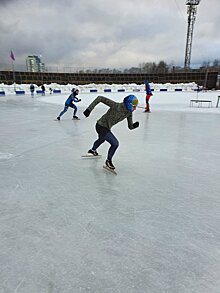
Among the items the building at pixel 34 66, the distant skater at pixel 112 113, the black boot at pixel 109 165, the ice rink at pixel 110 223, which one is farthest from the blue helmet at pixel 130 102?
the building at pixel 34 66

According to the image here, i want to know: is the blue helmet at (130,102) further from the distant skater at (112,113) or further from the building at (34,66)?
the building at (34,66)

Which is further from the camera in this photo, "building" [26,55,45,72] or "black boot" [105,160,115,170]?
"building" [26,55,45,72]

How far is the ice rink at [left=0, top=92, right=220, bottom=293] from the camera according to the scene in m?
1.37

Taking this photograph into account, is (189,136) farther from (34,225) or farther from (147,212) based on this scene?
(34,225)

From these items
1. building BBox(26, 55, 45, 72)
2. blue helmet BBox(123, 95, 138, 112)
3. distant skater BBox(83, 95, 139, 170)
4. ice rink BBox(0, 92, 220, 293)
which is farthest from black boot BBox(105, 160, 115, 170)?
building BBox(26, 55, 45, 72)

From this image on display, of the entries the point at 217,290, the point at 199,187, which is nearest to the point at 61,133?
the point at 199,187

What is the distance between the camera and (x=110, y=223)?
191 centimetres

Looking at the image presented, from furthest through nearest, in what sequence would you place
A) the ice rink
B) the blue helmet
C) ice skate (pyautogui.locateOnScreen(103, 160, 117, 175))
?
ice skate (pyautogui.locateOnScreen(103, 160, 117, 175)), the blue helmet, the ice rink

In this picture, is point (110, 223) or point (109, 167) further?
point (109, 167)

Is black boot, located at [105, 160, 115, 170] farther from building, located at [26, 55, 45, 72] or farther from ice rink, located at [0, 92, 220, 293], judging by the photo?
building, located at [26, 55, 45, 72]

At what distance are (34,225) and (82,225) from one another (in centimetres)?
42

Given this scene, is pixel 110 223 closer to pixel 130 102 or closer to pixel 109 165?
pixel 109 165

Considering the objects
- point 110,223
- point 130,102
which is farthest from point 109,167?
point 110,223

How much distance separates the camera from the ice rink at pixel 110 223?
1371mm
